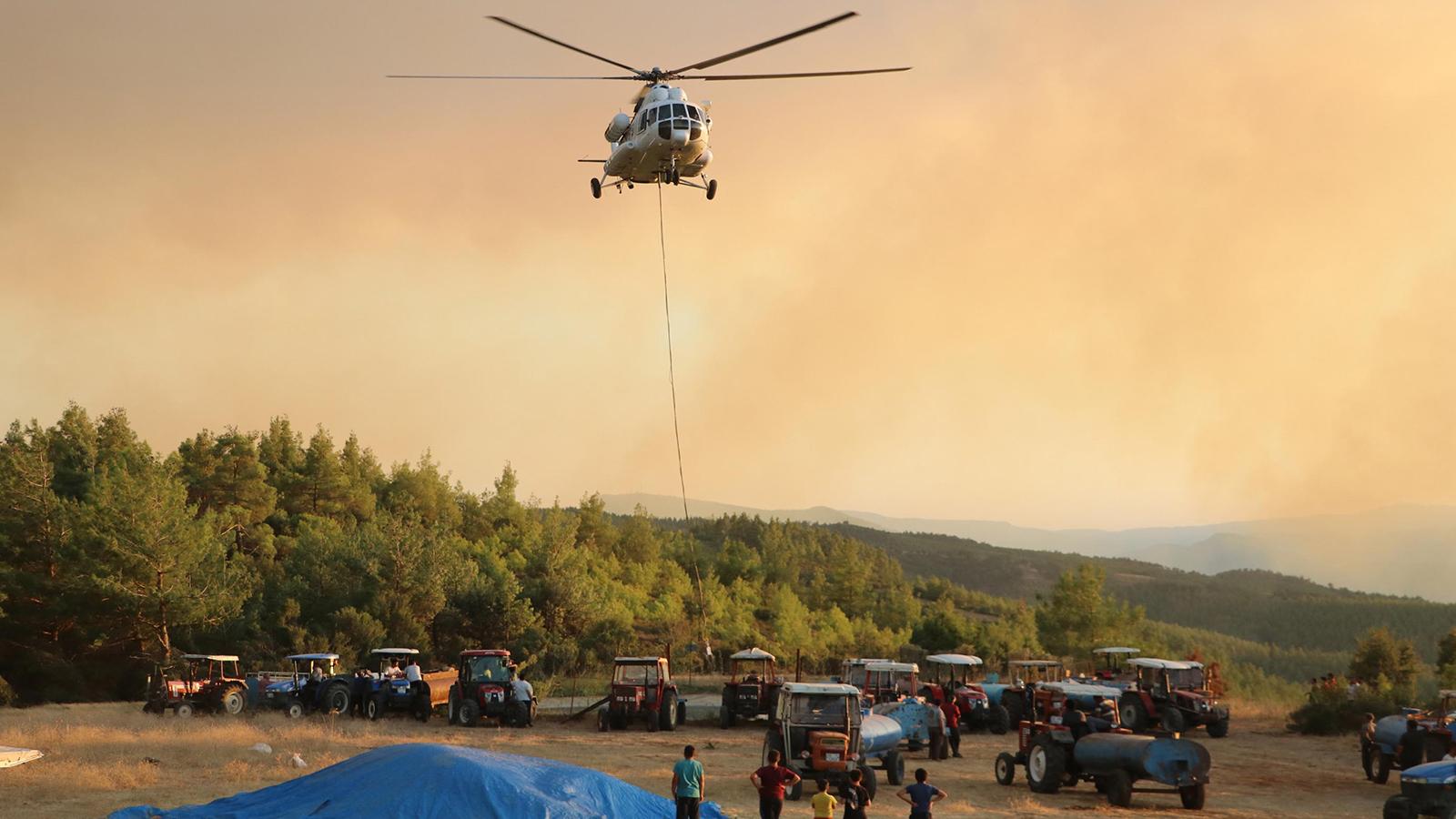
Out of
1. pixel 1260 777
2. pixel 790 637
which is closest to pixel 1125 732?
pixel 1260 777

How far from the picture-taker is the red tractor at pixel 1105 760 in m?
17.8

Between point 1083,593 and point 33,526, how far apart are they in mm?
39840

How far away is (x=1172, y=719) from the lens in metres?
29.0

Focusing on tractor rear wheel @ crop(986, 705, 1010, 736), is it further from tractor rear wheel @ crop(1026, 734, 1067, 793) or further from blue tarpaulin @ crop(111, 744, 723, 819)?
blue tarpaulin @ crop(111, 744, 723, 819)

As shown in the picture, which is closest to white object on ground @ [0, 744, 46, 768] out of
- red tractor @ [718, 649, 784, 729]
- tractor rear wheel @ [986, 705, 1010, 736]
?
red tractor @ [718, 649, 784, 729]

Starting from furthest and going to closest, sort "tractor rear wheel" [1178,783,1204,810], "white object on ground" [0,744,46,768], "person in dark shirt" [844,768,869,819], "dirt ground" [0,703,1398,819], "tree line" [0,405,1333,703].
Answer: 1. "tree line" [0,405,1333,703]
2. "tractor rear wheel" [1178,783,1204,810]
3. "dirt ground" [0,703,1398,819]
4. "white object on ground" [0,744,46,768]
5. "person in dark shirt" [844,768,869,819]

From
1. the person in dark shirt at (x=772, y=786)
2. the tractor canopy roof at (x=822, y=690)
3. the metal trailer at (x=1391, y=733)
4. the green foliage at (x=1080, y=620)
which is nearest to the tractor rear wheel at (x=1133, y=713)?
the metal trailer at (x=1391, y=733)

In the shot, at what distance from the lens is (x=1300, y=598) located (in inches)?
4562

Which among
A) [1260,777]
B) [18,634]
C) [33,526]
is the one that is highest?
[33,526]

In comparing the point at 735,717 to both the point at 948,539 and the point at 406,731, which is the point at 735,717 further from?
the point at 948,539

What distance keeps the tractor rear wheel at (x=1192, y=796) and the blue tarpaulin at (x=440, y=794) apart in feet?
24.7

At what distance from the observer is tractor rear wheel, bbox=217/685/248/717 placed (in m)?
29.5

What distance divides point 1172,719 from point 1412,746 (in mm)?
8756

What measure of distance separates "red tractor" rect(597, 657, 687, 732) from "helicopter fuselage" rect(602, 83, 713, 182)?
41.1 ft
